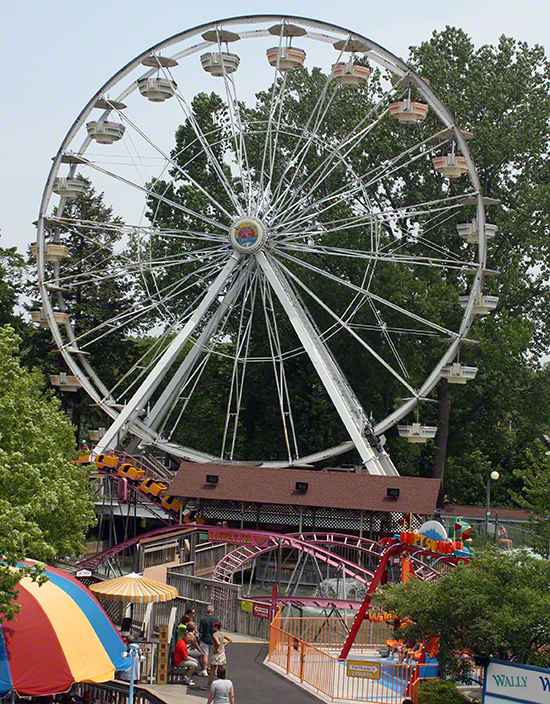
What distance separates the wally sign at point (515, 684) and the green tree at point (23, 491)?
6.47m

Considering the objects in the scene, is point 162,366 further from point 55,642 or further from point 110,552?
point 55,642

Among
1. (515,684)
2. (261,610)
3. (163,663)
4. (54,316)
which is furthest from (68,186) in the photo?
(515,684)

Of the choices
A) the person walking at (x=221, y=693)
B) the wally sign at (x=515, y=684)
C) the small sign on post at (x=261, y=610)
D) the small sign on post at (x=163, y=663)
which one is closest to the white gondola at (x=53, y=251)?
the small sign on post at (x=261, y=610)

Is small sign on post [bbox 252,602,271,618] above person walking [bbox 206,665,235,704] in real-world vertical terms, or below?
above

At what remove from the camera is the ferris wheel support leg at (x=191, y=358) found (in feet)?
118

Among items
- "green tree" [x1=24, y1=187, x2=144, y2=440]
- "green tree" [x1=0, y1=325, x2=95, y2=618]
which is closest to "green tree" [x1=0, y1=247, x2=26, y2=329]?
"green tree" [x1=24, y1=187, x2=144, y2=440]

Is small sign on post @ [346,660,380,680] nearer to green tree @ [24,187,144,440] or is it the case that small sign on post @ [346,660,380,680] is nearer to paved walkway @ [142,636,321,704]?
paved walkway @ [142,636,321,704]

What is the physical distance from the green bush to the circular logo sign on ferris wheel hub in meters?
21.0

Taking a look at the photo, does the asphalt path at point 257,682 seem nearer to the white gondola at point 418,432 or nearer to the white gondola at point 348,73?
the white gondola at point 418,432

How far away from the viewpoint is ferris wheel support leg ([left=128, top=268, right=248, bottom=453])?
1415 inches

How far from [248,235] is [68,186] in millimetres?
7163

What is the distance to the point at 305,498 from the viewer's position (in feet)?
101

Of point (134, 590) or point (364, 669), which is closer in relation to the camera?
point (364, 669)

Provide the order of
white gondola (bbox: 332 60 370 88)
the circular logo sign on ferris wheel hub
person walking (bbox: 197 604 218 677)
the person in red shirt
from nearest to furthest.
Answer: the person in red shirt < person walking (bbox: 197 604 218 677) < white gondola (bbox: 332 60 370 88) < the circular logo sign on ferris wheel hub
